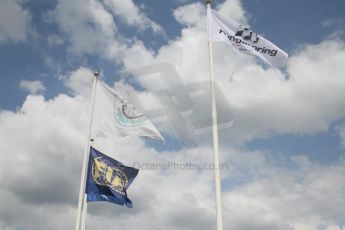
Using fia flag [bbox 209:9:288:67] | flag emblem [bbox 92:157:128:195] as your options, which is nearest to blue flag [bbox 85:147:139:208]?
flag emblem [bbox 92:157:128:195]

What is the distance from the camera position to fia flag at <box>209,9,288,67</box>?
18.6m

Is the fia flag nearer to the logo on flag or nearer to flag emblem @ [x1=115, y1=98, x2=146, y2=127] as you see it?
the logo on flag

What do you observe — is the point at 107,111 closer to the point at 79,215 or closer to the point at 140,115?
the point at 140,115

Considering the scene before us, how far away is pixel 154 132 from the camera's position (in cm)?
2438

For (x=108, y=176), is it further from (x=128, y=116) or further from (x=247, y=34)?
(x=247, y=34)

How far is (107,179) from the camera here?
23891 millimetres

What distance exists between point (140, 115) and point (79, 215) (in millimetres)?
6946

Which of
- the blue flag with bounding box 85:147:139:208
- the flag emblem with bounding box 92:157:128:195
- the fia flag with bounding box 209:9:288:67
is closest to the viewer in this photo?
the fia flag with bounding box 209:9:288:67

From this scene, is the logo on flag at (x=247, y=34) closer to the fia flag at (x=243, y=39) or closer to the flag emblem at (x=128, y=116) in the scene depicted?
the fia flag at (x=243, y=39)

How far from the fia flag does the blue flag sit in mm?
10111

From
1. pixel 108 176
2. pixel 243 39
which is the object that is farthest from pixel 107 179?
pixel 243 39

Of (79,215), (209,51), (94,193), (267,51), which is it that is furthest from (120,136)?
(267,51)

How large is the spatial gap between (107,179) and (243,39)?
1148cm

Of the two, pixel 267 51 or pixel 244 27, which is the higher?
pixel 244 27
